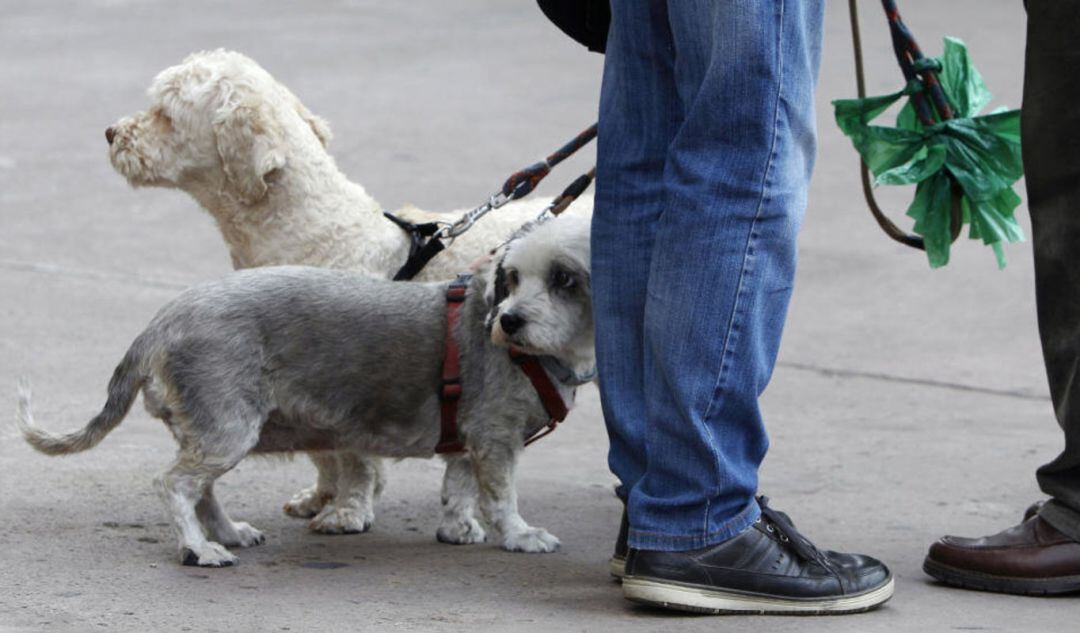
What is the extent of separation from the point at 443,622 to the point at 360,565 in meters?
0.68

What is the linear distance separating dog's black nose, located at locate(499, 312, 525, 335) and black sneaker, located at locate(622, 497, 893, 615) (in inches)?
29.6

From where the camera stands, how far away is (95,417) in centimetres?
404

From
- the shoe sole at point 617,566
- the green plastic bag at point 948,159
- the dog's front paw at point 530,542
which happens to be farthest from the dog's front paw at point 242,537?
the green plastic bag at point 948,159

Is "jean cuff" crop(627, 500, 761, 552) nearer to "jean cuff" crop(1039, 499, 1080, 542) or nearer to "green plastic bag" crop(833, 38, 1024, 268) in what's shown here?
"jean cuff" crop(1039, 499, 1080, 542)

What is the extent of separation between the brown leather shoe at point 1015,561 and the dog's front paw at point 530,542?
A: 998 mm

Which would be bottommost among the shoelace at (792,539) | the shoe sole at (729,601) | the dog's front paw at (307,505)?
the dog's front paw at (307,505)

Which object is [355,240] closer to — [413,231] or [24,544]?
[413,231]

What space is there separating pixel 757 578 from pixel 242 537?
4.85ft

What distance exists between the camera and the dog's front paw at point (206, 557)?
3867 mm

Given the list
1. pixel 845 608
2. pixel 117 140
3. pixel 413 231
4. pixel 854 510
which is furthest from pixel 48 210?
pixel 845 608

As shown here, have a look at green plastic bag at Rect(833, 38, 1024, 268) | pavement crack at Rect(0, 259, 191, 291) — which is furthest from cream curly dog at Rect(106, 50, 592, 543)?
pavement crack at Rect(0, 259, 191, 291)

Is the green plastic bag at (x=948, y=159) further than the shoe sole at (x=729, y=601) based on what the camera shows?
Yes

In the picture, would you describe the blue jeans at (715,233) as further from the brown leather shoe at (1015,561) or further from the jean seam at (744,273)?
the brown leather shoe at (1015,561)

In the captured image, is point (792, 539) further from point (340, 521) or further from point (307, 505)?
point (307, 505)
